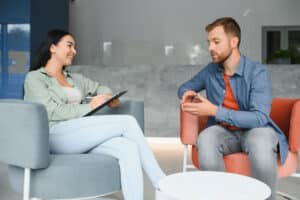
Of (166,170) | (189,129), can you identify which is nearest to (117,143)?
(189,129)

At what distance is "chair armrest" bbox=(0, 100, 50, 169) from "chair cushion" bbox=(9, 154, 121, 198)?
0.07 meters

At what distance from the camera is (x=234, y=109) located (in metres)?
2.59

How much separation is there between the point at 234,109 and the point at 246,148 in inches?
11.3

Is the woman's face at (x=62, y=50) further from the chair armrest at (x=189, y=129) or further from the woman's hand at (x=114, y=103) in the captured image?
the chair armrest at (x=189, y=129)

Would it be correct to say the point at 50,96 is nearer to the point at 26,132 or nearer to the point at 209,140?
the point at 26,132

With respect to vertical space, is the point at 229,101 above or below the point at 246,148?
above

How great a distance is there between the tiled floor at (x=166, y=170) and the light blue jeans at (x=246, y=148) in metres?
0.55

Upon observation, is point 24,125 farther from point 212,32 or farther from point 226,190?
point 212,32

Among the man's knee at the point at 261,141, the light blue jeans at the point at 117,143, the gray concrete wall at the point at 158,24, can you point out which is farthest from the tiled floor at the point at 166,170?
the gray concrete wall at the point at 158,24

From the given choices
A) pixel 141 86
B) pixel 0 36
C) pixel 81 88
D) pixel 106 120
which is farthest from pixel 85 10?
pixel 106 120

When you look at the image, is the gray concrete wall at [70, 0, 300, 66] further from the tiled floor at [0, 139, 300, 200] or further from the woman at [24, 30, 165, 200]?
the woman at [24, 30, 165, 200]

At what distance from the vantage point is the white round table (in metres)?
1.47

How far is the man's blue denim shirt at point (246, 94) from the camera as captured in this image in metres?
2.35

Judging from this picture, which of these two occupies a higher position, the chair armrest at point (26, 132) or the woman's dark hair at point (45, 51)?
the woman's dark hair at point (45, 51)
